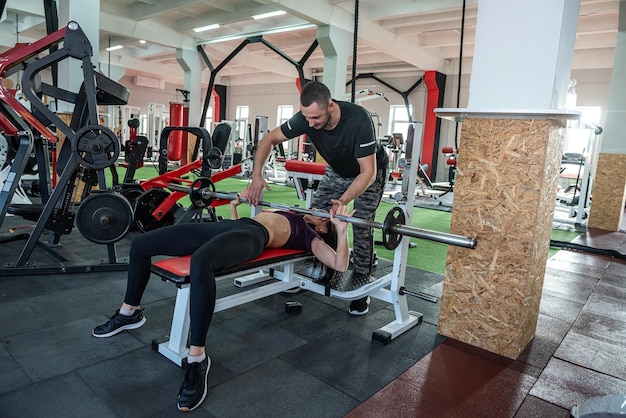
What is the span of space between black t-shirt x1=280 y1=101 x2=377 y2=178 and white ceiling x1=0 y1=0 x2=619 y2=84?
14.7 feet

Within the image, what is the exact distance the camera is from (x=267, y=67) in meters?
12.3

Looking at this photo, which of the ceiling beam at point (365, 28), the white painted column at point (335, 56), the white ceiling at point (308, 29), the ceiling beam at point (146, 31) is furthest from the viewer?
the ceiling beam at point (146, 31)

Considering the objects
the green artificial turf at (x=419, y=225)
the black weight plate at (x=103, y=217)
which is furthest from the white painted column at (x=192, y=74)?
the black weight plate at (x=103, y=217)

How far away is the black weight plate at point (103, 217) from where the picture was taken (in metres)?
2.58

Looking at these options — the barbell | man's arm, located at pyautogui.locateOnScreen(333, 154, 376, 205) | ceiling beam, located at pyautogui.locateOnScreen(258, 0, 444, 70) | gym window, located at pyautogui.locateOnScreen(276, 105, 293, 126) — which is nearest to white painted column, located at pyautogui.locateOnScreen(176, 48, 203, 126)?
ceiling beam, located at pyautogui.locateOnScreen(258, 0, 444, 70)

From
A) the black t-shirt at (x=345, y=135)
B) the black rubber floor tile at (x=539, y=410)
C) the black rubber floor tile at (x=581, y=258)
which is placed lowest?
the black rubber floor tile at (x=581, y=258)

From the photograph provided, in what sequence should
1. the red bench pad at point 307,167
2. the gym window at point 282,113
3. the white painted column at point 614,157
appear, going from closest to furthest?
1. the red bench pad at point 307,167
2. the white painted column at point 614,157
3. the gym window at point 282,113

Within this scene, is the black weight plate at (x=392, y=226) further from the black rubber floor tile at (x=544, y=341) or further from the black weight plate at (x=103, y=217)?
the black weight plate at (x=103, y=217)

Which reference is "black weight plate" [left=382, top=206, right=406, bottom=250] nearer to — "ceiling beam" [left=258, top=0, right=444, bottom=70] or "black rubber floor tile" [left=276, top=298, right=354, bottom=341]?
"black rubber floor tile" [left=276, top=298, right=354, bottom=341]

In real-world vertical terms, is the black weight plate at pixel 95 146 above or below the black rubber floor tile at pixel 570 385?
above

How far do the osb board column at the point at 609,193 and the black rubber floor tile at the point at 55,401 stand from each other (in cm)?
625

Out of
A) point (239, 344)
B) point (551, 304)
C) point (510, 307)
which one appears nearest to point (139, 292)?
point (239, 344)

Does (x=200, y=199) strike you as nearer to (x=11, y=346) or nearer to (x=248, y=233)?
(x=248, y=233)

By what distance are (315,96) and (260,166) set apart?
0.63 m
